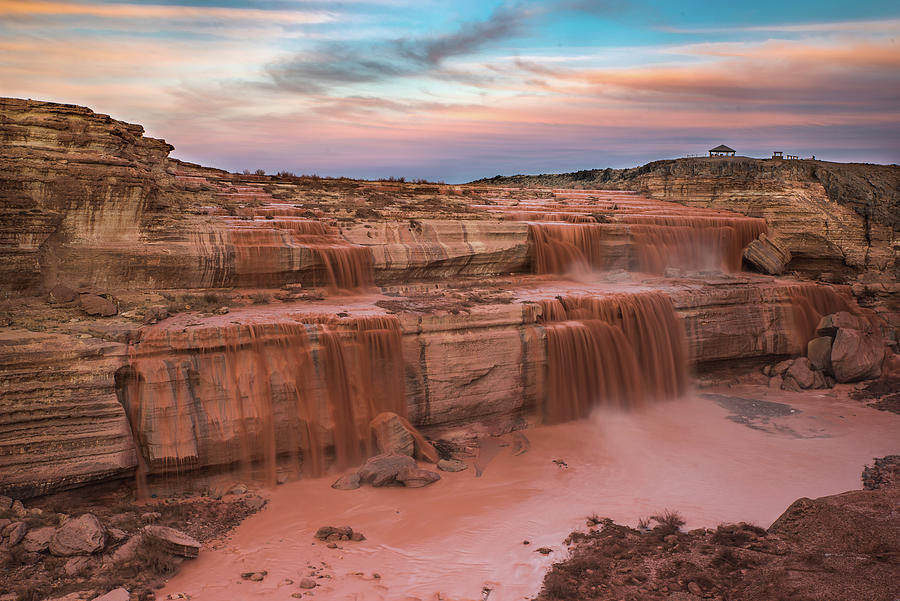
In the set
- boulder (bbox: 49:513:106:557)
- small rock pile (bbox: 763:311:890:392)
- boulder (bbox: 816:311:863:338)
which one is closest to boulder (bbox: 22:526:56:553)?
boulder (bbox: 49:513:106:557)

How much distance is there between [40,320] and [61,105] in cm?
411

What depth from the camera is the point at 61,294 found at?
10.3 meters

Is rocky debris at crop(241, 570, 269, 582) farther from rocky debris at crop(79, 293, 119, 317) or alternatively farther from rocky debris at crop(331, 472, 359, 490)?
rocky debris at crop(79, 293, 119, 317)

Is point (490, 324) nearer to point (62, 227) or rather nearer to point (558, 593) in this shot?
point (558, 593)

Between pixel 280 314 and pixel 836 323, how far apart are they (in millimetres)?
13453

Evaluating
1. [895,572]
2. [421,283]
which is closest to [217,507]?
[421,283]

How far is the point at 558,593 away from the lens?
6.83 m

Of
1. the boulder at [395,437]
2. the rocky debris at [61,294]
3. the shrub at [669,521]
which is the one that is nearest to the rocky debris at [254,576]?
the boulder at [395,437]

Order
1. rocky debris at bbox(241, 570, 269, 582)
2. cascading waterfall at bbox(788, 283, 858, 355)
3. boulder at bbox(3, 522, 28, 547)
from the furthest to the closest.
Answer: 1. cascading waterfall at bbox(788, 283, 858, 355)
2. rocky debris at bbox(241, 570, 269, 582)
3. boulder at bbox(3, 522, 28, 547)

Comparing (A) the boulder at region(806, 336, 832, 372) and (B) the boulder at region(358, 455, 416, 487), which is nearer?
(B) the boulder at region(358, 455, 416, 487)

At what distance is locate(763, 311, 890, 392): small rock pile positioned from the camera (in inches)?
611

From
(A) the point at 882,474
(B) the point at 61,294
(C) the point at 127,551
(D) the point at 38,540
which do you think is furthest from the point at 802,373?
(B) the point at 61,294

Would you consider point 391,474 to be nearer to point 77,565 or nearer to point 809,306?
point 77,565

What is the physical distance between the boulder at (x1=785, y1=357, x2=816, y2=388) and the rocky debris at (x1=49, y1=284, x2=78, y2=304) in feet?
50.7
